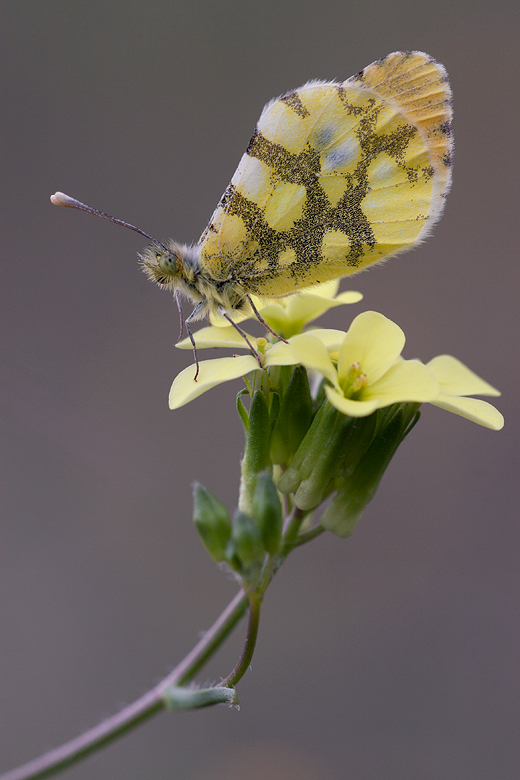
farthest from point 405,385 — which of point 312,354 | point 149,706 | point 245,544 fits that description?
point 149,706

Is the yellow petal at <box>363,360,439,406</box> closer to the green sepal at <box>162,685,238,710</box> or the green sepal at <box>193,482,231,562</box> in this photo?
the green sepal at <box>193,482,231,562</box>

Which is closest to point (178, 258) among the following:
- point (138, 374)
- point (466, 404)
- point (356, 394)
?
point (356, 394)

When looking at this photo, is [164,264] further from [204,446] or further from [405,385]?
[204,446]

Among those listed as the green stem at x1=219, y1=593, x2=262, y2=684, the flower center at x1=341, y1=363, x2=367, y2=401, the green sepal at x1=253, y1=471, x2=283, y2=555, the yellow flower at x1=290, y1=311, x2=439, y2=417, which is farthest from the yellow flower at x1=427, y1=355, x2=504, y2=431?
the green stem at x1=219, y1=593, x2=262, y2=684

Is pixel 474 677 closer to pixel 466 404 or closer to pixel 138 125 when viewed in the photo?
pixel 466 404

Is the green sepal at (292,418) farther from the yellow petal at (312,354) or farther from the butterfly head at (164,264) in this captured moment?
the butterfly head at (164,264)

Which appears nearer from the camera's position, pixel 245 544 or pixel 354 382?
pixel 245 544

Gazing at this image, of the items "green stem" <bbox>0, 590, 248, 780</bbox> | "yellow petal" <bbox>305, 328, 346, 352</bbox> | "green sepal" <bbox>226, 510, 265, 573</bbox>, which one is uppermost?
"yellow petal" <bbox>305, 328, 346, 352</bbox>
